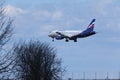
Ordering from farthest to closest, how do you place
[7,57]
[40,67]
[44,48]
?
[44,48], [40,67], [7,57]

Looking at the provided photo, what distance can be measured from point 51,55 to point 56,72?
2624mm

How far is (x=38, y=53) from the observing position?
7125 centimetres

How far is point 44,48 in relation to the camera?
74.7 metres

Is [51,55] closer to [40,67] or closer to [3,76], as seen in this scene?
[40,67]

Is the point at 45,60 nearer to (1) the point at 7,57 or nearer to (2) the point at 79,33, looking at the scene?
(2) the point at 79,33

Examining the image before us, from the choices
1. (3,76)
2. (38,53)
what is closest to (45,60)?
(38,53)

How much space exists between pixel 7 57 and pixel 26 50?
44.5 metres

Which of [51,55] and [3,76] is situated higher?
[51,55]

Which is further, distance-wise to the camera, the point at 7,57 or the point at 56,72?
the point at 56,72

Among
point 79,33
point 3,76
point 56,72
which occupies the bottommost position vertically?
point 3,76

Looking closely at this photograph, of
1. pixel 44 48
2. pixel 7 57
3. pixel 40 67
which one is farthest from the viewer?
pixel 44 48

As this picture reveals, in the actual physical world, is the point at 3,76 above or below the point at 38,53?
below

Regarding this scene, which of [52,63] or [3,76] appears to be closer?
[3,76]

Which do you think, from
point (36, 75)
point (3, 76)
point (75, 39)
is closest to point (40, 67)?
point (36, 75)
